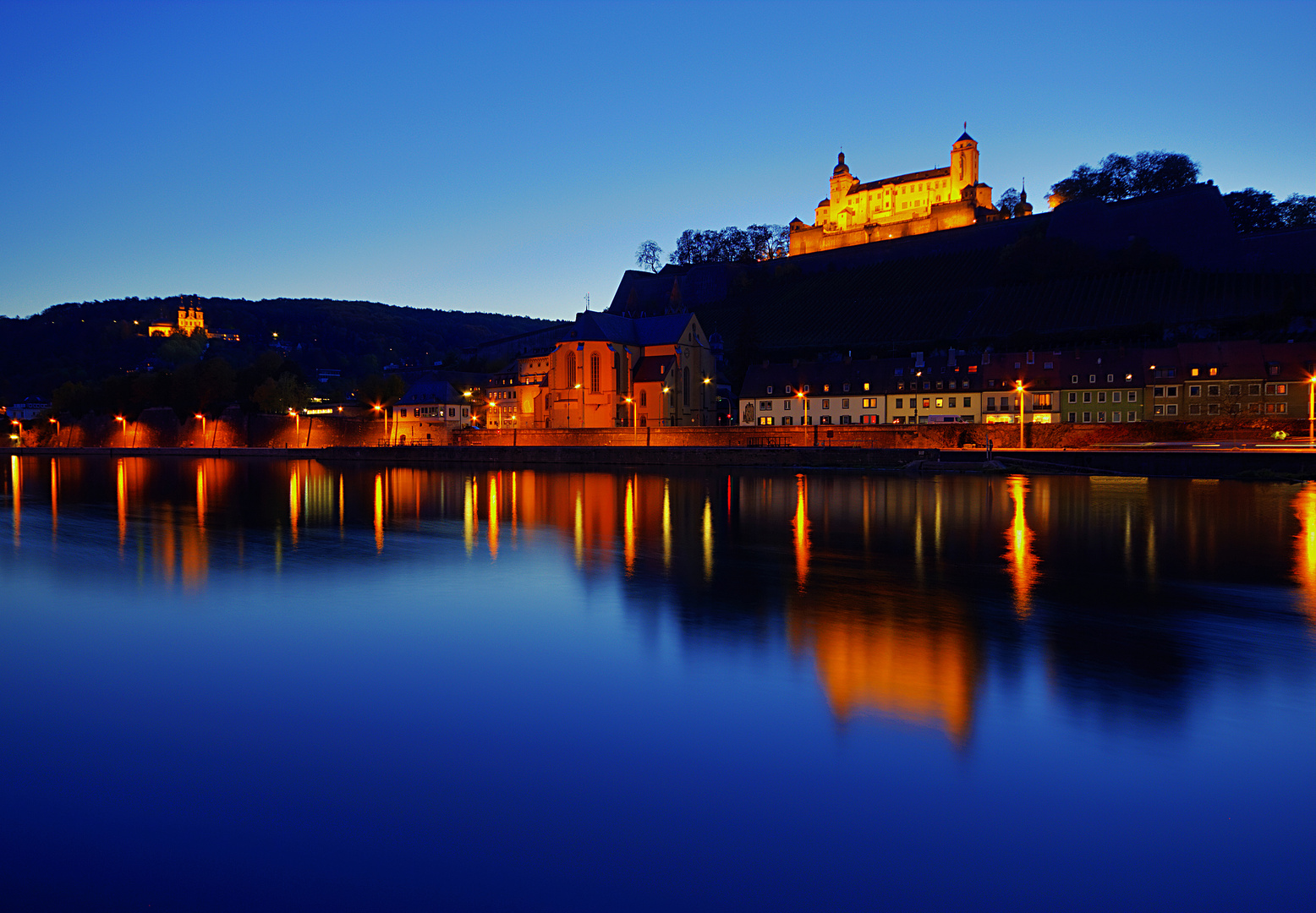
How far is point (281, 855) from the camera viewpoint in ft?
15.8

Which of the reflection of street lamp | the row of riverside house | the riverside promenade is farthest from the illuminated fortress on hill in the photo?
the riverside promenade

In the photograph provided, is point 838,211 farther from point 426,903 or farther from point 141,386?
point 426,903

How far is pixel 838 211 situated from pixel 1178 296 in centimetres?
5732

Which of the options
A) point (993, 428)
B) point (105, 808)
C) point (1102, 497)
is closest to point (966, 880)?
point (105, 808)

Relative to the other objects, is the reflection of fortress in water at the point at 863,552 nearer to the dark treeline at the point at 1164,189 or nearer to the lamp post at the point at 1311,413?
the lamp post at the point at 1311,413

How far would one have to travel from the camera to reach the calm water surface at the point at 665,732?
4617mm

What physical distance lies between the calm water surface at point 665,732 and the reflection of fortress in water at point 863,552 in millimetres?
107

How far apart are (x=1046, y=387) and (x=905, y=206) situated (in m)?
68.8

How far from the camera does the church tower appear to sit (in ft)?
373

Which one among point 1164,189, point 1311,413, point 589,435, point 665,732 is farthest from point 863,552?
point 1164,189

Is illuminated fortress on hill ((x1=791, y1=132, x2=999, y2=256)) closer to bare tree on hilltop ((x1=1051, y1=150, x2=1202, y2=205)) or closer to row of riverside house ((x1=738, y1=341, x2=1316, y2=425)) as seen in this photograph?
bare tree on hilltop ((x1=1051, y1=150, x2=1202, y2=205))

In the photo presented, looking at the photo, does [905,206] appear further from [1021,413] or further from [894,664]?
[894,664]

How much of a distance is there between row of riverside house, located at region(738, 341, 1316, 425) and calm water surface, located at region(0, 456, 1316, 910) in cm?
3952

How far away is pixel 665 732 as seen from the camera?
22.2ft
